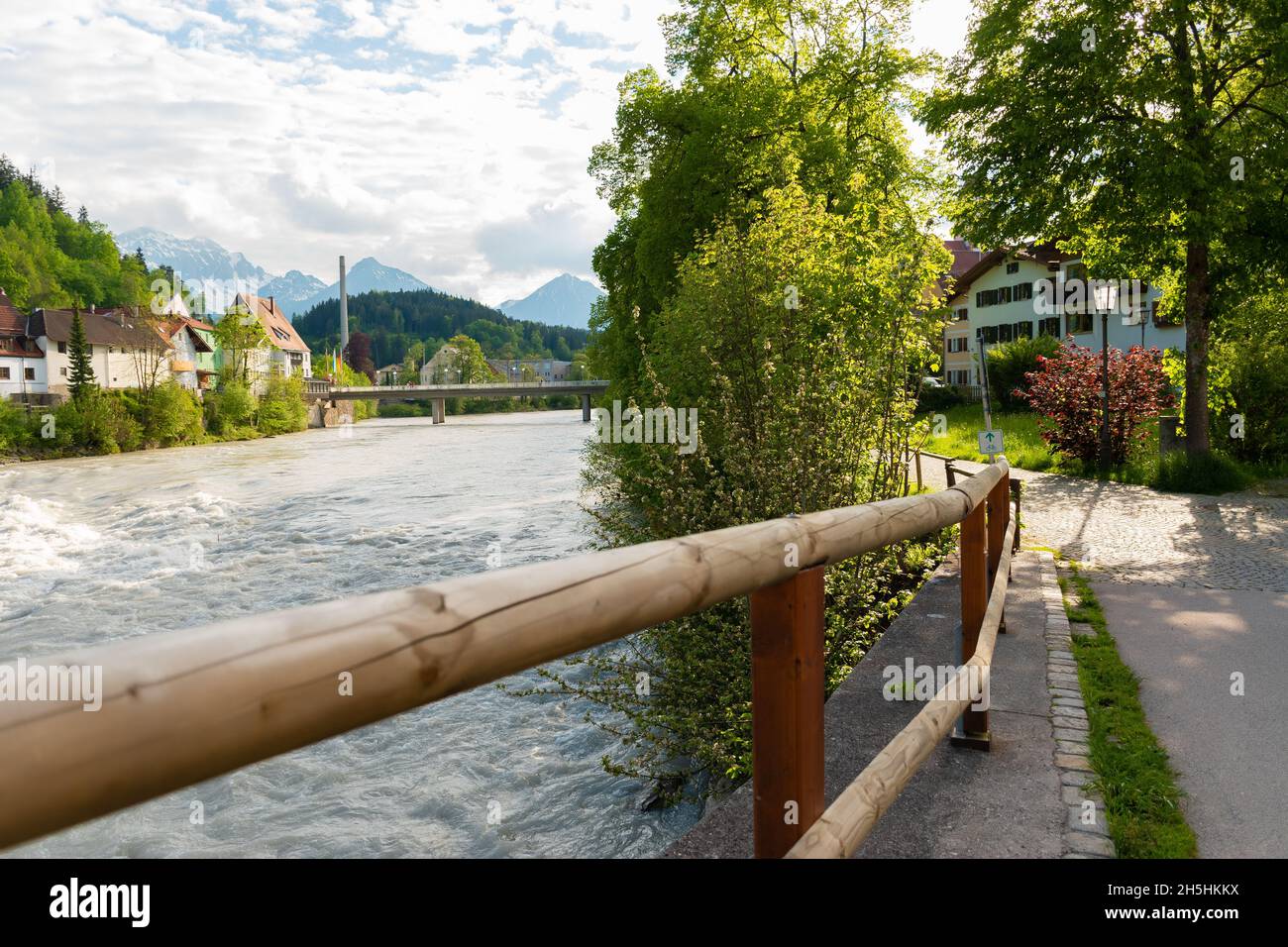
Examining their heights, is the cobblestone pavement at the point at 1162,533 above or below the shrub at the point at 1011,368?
below

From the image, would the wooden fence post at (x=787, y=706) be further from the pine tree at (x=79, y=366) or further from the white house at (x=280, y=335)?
the white house at (x=280, y=335)

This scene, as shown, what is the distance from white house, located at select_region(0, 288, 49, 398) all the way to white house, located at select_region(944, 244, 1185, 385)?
66635 mm

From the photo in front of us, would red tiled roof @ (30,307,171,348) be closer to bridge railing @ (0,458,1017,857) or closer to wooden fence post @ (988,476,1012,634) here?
wooden fence post @ (988,476,1012,634)

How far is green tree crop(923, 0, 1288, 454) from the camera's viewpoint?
15875 millimetres

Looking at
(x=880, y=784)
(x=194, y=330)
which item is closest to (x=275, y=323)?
(x=194, y=330)

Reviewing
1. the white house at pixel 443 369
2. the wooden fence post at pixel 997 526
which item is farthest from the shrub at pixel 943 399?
the white house at pixel 443 369

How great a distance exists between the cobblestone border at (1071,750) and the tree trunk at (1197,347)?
12.1 metres

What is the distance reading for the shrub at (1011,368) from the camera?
39500 mm

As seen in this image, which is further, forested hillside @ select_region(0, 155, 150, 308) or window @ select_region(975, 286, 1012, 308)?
forested hillside @ select_region(0, 155, 150, 308)

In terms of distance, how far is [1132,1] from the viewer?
16.5 meters

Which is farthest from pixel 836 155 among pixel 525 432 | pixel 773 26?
pixel 525 432

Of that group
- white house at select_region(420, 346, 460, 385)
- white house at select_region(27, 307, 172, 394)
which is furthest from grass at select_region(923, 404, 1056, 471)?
white house at select_region(420, 346, 460, 385)

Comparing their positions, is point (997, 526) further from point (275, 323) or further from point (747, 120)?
point (275, 323)
